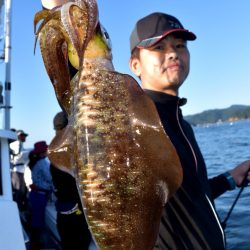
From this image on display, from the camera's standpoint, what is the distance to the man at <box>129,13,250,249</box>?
2037 mm

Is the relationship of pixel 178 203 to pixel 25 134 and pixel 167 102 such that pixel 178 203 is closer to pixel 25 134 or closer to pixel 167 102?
pixel 167 102

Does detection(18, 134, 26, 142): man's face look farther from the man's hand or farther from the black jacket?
the black jacket

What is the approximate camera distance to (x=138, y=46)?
2.25m

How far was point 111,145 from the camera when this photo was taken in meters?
1.19

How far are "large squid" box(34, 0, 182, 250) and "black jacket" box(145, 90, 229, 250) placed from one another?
79cm

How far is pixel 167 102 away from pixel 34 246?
6.59 m

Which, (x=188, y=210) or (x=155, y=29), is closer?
(x=188, y=210)

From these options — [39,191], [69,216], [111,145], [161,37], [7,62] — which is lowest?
[39,191]

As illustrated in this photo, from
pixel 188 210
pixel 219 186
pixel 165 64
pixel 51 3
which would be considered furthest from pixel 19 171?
pixel 51 3

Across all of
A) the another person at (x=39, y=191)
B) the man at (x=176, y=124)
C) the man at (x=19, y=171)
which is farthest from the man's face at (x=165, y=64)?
the man at (x=19, y=171)

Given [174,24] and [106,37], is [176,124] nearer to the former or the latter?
Result: [174,24]

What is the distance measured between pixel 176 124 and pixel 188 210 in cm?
53

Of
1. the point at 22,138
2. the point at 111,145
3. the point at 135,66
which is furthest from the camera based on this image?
the point at 22,138

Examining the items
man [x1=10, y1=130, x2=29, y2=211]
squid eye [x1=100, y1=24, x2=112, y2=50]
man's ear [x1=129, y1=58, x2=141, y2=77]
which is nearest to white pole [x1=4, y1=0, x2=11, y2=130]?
man [x1=10, y1=130, x2=29, y2=211]
